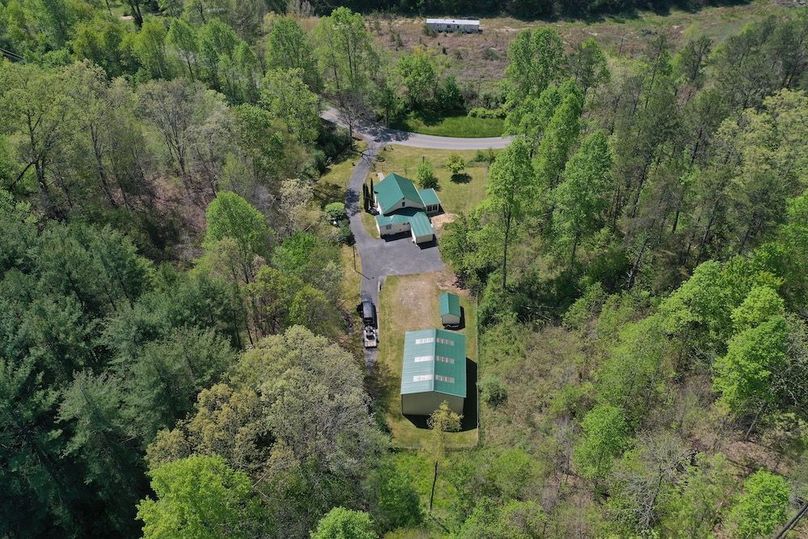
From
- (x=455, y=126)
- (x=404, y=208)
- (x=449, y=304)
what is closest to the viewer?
(x=449, y=304)

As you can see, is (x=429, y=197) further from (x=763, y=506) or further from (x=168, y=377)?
(x=763, y=506)

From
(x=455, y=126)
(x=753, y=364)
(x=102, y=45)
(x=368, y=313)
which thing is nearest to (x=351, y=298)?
(x=368, y=313)

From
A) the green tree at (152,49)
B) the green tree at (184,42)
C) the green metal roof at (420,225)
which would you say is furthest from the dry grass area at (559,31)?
the green tree at (152,49)

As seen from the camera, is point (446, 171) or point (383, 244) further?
point (446, 171)

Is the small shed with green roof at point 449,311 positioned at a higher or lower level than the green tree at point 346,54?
lower

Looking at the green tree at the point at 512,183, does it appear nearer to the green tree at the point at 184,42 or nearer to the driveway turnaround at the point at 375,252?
the driveway turnaround at the point at 375,252

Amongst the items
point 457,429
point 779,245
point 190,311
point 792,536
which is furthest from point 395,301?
point 792,536
